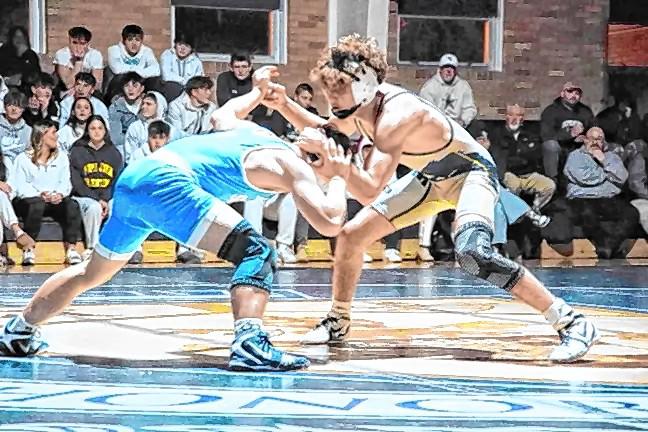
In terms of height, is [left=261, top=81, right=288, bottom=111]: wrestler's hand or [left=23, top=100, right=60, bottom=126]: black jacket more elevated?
[left=261, top=81, right=288, bottom=111]: wrestler's hand

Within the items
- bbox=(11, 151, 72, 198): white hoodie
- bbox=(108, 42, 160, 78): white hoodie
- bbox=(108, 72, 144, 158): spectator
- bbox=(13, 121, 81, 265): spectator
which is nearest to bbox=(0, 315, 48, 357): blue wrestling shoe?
bbox=(13, 121, 81, 265): spectator

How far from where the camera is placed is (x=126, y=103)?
14094 millimetres

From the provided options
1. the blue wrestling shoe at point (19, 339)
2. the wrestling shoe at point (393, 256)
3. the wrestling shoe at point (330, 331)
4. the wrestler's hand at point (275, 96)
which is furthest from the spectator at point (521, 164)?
the blue wrestling shoe at point (19, 339)

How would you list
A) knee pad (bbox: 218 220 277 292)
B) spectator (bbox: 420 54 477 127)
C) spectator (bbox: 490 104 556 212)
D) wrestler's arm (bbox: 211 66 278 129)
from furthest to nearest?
spectator (bbox: 420 54 477 127), spectator (bbox: 490 104 556 212), wrestler's arm (bbox: 211 66 278 129), knee pad (bbox: 218 220 277 292)

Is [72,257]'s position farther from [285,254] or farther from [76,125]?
[285,254]

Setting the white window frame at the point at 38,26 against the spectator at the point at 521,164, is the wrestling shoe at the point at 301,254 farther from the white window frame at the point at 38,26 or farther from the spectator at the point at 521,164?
the white window frame at the point at 38,26

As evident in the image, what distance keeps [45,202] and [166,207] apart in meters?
7.98

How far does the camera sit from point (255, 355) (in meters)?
5.56

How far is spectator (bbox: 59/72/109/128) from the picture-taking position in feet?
45.1

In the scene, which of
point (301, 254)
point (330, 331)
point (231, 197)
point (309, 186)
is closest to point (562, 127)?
point (301, 254)

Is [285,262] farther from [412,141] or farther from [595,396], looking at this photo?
[595,396]

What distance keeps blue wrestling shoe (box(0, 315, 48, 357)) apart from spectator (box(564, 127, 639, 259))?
1039 centimetres

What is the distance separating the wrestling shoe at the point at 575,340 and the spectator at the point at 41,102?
8438mm

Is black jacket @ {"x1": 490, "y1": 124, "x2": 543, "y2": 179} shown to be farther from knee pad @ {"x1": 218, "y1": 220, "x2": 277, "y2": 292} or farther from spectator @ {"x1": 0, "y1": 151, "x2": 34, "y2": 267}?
knee pad @ {"x1": 218, "y1": 220, "x2": 277, "y2": 292}
